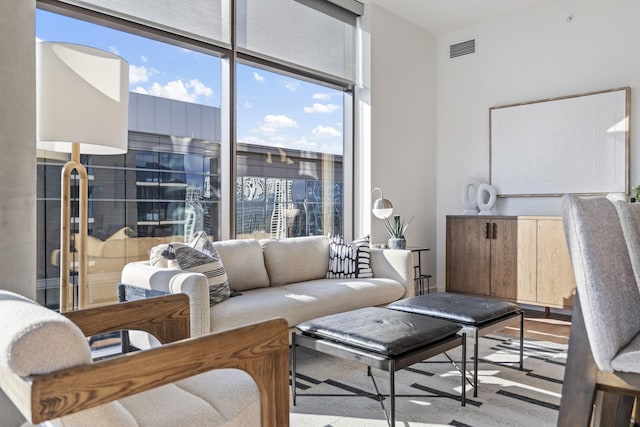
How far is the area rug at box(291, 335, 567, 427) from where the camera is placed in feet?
6.89

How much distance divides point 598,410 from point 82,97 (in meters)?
2.15

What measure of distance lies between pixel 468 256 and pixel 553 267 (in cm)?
80

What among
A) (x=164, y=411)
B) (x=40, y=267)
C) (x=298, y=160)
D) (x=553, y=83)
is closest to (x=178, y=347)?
(x=164, y=411)

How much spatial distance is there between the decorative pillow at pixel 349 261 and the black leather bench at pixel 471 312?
89 cm

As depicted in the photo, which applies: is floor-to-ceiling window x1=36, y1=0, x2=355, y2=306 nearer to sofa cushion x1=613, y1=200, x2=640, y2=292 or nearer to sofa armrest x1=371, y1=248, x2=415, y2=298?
sofa armrest x1=371, y1=248, x2=415, y2=298

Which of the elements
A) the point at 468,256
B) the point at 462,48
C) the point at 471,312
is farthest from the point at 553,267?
the point at 462,48

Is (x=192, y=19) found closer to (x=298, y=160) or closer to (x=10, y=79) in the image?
(x=298, y=160)

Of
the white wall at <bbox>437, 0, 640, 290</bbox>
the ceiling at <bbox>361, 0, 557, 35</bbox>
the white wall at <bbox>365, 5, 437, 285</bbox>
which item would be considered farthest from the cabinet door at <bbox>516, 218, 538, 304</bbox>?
the ceiling at <bbox>361, 0, 557, 35</bbox>

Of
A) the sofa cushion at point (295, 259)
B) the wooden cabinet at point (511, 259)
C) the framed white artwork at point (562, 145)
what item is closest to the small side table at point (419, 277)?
the wooden cabinet at point (511, 259)

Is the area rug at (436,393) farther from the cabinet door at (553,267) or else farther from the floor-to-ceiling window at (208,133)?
the floor-to-ceiling window at (208,133)

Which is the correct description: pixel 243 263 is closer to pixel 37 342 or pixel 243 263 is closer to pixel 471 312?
pixel 471 312

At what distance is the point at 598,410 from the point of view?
4.59 feet

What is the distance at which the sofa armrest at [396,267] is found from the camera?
366 cm

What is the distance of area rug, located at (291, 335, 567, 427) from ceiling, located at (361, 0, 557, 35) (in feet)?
10.6
